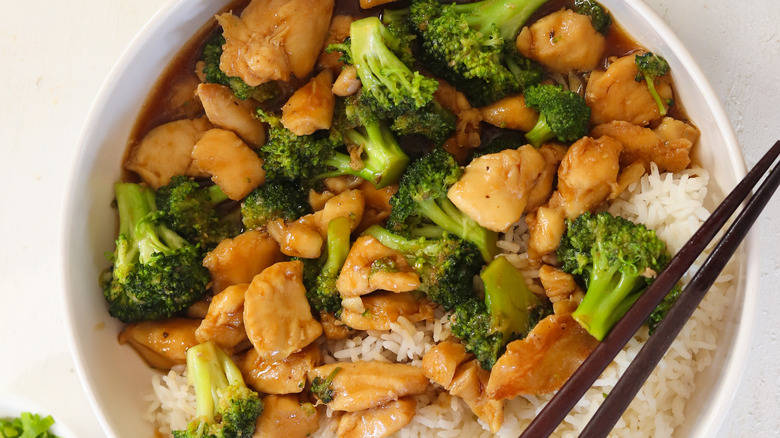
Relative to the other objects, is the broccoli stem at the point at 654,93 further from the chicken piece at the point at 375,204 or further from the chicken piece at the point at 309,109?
the chicken piece at the point at 309,109

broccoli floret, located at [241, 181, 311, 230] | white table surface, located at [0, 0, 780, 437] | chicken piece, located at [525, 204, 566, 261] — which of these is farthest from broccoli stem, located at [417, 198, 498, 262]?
white table surface, located at [0, 0, 780, 437]

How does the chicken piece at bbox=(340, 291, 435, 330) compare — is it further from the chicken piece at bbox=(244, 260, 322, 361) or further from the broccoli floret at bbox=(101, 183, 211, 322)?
the broccoli floret at bbox=(101, 183, 211, 322)

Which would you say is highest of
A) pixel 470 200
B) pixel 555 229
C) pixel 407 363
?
pixel 470 200

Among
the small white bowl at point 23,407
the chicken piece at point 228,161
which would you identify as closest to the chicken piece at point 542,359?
the chicken piece at point 228,161

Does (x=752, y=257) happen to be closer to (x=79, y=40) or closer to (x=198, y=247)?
(x=198, y=247)

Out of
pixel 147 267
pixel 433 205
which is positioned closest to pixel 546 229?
pixel 433 205

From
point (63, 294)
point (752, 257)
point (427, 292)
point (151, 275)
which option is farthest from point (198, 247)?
point (752, 257)

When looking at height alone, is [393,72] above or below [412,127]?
above
